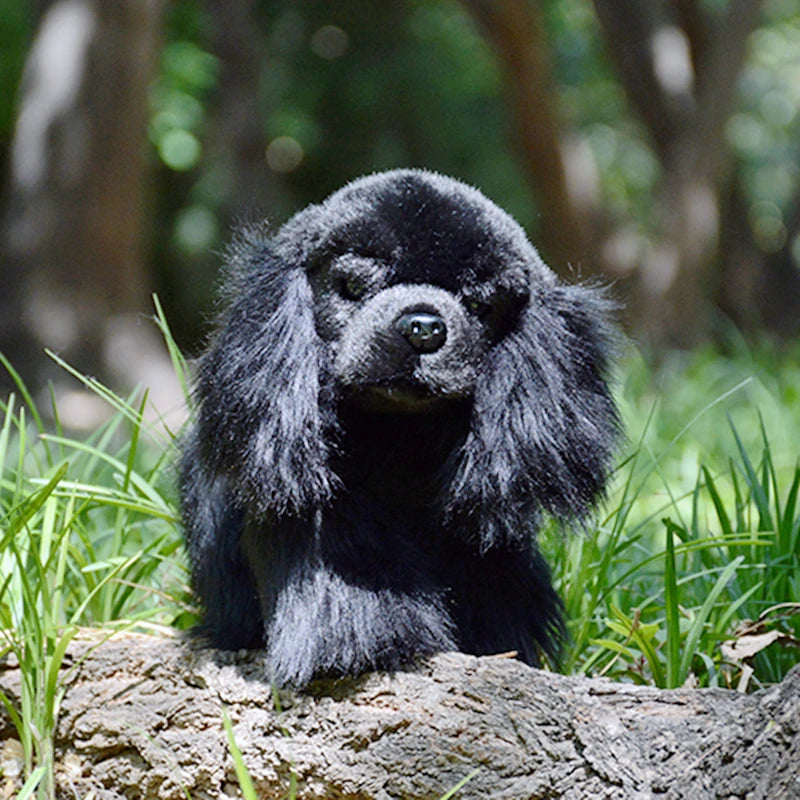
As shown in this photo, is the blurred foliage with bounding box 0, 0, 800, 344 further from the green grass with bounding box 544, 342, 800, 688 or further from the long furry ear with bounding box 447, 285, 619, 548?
the long furry ear with bounding box 447, 285, 619, 548

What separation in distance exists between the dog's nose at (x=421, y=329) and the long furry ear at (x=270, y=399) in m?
0.20

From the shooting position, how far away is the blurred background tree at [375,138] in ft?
18.4

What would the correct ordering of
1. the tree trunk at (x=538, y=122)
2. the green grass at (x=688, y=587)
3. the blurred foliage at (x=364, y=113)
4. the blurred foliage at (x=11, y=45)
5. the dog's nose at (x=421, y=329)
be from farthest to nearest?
1. the blurred foliage at (x=364, y=113)
2. the blurred foliage at (x=11, y=45)
3. the tree trunk at (x=538, y=122)
4. the green grass at (x=688, y=587)
5. the dog's nose at (x=421, y=329)

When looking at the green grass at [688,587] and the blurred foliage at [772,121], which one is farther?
the blurred foliage at [772,121]

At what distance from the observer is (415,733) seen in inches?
66.4

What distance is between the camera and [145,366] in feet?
18.2

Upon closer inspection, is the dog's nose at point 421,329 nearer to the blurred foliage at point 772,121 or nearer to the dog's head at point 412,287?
the dog's head at point 412,287

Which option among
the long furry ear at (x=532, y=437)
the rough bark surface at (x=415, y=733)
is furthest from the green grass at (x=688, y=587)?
the rough bark surface at (x=415, y=733)

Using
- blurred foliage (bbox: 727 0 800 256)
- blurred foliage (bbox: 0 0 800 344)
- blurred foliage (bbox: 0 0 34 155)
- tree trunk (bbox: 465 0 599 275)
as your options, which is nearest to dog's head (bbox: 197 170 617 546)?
tree trunk (bbox: 465 0 599 275)

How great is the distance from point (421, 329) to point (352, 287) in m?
0.19

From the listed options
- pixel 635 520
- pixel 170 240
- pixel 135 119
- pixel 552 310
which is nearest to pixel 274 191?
pixel 170 240

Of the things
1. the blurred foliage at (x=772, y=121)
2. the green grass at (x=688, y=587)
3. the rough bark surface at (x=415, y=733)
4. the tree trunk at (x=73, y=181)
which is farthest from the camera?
the blurred foliage at (x=772, y=121)

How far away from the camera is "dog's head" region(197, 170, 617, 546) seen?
5.95 feet

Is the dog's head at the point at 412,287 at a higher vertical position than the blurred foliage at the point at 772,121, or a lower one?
lower
